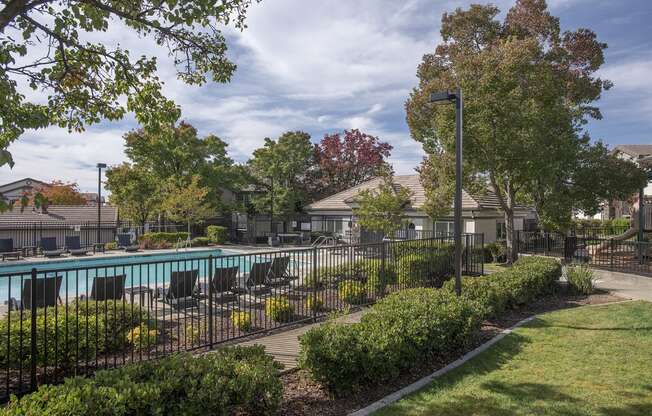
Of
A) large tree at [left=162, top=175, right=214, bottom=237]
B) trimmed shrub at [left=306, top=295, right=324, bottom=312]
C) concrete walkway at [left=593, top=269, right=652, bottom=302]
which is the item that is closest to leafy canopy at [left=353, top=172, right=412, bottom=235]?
concrete walkway at [left=593, top=269, right=652, bottom=302]

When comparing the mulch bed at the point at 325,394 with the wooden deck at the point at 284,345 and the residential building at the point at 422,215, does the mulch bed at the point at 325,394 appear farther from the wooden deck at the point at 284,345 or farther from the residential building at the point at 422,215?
the residential building at the point at 422,215

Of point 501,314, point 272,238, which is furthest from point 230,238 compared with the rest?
point 501,314

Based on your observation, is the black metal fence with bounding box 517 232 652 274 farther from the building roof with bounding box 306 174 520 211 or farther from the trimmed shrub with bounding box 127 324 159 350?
the trimmed shrub with bounding box 127 324 159 350

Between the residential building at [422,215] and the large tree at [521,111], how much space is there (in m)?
3.46

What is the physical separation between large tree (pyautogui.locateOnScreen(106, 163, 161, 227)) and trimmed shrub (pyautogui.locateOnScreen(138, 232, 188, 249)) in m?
2.22

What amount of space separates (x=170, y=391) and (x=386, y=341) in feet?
8.34

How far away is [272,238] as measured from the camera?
28219 millimetres

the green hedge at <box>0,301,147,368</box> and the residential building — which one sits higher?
the residential building

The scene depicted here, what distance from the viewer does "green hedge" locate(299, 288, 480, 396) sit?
478 centimetres

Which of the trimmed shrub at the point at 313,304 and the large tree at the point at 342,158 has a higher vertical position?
the large tree at the point at 342,158

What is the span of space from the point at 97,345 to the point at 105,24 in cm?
435

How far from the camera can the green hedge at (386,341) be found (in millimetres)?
4777

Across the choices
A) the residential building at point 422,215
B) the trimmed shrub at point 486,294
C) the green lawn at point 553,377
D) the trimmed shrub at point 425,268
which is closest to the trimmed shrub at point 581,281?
the trimmed shrub at point 425,268

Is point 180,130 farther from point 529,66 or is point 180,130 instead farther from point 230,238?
point 529,66
